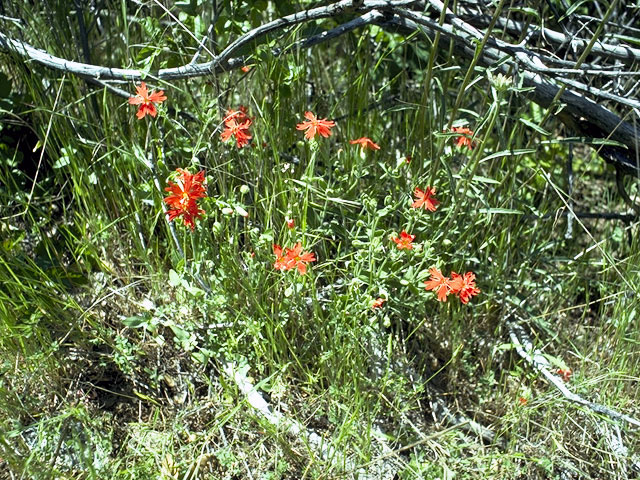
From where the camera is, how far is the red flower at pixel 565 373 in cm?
202

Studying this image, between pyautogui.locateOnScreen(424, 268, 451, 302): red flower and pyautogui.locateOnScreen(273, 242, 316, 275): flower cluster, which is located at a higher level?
pyautogui.locateOnScreen(273, 242, 316, 275): flower cluster

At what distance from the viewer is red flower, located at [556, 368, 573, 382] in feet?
6.63

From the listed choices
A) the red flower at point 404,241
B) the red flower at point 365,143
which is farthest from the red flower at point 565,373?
the red flower at point 365,143

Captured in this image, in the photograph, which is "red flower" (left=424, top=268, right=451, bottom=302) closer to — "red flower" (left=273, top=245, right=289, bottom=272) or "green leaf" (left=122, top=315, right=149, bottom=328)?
"red flower" (left=273, top=245, right=289, bottom=272)

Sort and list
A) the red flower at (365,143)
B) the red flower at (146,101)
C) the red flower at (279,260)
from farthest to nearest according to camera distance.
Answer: the red flower at (365,143) < the red flower at (146,101) < the red flower at (279,260)

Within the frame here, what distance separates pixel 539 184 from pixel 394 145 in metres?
0.63

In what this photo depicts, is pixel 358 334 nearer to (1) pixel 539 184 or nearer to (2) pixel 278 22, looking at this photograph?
(2) pixel 278 22

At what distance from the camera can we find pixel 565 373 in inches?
80.0

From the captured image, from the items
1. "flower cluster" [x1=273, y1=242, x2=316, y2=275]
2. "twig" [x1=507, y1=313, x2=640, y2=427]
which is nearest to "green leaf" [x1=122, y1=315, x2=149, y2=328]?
"flower cluster" [x1=273, y1=242, x2=316, y2=275]

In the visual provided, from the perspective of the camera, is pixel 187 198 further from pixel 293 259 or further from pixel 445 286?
pixel 445 286

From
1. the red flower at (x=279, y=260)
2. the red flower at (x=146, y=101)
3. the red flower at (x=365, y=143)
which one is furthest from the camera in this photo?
the red flower at (x=365, y=143)

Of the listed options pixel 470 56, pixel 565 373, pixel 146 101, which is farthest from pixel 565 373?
pixel 146 101

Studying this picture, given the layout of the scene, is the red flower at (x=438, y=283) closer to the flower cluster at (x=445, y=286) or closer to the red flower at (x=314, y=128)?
the flower cluster at (x=445, y=286)

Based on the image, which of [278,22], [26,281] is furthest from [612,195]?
[26,281]
